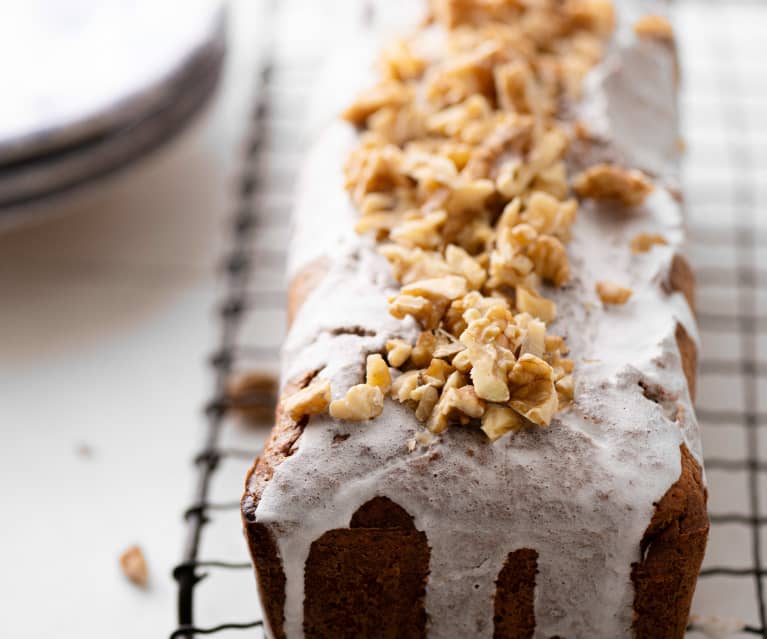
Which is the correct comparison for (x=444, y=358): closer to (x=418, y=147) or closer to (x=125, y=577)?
(x=418, y=147)

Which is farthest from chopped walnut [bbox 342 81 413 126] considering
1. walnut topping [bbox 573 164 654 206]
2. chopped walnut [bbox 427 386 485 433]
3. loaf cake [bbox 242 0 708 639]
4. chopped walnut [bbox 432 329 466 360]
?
chopped walnut [bbox 427 386 485 433]

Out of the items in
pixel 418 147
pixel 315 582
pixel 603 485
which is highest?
pixel 418 147

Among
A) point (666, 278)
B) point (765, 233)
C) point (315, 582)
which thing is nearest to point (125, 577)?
point (315, 582)

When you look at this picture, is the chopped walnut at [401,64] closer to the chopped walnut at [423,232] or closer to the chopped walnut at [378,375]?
the chopped walnut at [423,232]

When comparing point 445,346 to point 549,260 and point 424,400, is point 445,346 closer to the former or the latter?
point 424,400

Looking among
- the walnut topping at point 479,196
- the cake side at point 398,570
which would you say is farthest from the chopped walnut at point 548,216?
the cake side at point 398,570

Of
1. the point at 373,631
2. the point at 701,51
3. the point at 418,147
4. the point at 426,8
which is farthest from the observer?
the point at 701,51
